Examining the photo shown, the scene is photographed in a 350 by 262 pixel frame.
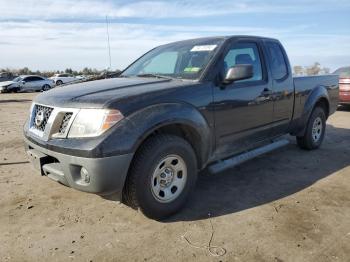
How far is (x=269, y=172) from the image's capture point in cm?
543

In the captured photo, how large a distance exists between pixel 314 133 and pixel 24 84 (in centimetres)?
2704

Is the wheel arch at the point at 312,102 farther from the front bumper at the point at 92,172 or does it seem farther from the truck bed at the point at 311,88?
the front bumper at the point at 92,172

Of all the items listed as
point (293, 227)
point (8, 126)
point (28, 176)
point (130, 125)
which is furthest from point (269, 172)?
point (8, 126)

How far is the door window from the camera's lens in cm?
459

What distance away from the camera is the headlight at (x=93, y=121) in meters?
3.30

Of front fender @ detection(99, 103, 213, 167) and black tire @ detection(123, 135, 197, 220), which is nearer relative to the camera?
front fender @ detection(99, 103, 213, 167)

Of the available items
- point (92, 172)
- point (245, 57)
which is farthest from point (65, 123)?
point (245, 57)

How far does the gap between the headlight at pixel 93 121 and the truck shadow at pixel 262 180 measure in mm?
1229

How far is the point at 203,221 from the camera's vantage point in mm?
3820

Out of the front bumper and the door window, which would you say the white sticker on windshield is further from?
the front bumper

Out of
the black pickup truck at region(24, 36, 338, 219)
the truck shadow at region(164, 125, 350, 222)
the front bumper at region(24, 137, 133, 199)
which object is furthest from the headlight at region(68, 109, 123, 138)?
the truck shadow at region(164, 125, 350, 222)

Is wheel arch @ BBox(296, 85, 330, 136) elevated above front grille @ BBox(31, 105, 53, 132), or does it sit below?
below

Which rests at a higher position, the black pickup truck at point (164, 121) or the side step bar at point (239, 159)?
the black pickup truck at point (164, 121)

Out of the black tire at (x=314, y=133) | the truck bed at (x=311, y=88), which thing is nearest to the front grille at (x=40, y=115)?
the truck bed at (x=311, y=88)
